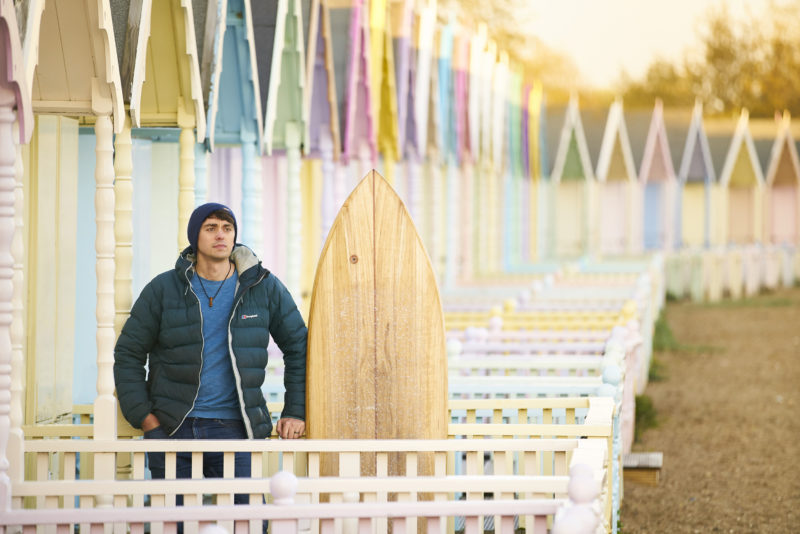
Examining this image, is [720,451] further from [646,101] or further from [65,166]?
[646,101]

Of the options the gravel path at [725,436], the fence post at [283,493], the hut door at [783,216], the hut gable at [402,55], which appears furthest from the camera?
the hut door at [783,216]

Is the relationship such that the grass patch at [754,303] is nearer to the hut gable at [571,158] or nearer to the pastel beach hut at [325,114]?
the hut gable at [571,158]

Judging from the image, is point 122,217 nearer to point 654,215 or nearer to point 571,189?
point 571,189

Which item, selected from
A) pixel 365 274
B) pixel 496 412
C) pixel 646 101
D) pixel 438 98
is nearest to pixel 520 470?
pixel 496 412

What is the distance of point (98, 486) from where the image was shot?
4480 mm

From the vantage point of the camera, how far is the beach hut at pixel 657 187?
2830 cm

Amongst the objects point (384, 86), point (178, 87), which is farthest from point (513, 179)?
point (178, 87)

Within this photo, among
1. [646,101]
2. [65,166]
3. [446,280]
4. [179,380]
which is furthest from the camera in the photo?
[646,101]

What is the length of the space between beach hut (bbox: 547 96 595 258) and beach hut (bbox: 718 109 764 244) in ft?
12.3

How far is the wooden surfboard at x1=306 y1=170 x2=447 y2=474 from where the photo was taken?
557 cm

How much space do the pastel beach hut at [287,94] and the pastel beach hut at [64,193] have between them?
1.03 meters

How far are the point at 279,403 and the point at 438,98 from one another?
340 inches

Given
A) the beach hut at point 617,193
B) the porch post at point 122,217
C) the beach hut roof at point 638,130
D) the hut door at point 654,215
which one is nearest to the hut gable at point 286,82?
the porch post at point 122,217

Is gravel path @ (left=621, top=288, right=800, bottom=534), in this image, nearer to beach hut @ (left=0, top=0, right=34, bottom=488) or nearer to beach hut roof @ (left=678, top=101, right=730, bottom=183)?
beach hut @ (left=0, top=0, right=34, bottom=488)
